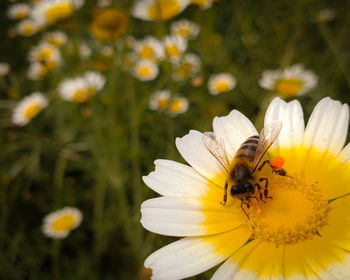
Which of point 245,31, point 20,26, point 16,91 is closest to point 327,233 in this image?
point 245,31

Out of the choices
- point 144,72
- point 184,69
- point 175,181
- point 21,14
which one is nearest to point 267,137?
point 175,181

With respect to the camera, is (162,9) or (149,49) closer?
(162,9)

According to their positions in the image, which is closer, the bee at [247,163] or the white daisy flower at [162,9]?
the bee at [247,163]

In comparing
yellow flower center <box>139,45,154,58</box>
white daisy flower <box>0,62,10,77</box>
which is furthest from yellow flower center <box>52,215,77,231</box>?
white daisy flower <box>0,62,10,77</box>

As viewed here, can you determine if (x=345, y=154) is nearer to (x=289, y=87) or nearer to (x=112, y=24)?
(x=289, y=87)

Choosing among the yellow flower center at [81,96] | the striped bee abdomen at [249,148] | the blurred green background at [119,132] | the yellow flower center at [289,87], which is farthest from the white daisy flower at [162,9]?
the striped bee abdomen at [249,148]

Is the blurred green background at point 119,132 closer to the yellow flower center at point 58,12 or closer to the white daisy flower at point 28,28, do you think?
the yellow flower center at point 58,12
